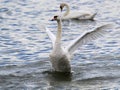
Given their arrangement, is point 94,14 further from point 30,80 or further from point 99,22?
point 30,80

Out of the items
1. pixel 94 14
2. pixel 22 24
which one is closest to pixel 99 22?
pixel 94 14

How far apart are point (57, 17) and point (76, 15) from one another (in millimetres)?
6353

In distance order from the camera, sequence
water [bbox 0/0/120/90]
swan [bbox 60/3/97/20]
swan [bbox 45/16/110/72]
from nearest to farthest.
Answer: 1. water [bbox 0/0/120/90]
2. swan [bbox 45/16/110/72]
3. swan [bbox 60/3/97/20]

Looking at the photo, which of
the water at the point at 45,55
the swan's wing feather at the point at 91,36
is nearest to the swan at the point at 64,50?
the swan's wing feather at the point at 91,36

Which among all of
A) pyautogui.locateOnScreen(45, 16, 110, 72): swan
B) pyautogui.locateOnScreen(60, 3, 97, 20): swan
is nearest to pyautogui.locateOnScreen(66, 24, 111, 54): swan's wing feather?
pyautogui.locateOnScreen(45, 16, 110, 72): swan

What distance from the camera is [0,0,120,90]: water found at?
13625mm

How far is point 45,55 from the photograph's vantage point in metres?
15.7

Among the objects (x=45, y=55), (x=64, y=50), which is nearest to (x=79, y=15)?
(x=45, y=55)

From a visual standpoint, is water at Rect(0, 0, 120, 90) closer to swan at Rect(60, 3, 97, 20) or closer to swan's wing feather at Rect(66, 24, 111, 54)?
swan at Rect(60, 3, 97, 20)

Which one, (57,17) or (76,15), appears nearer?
(57,17)

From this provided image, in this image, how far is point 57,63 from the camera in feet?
46.6

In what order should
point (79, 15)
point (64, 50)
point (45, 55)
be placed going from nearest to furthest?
point (64, 50)
point (45, 55)
point (79, 15)

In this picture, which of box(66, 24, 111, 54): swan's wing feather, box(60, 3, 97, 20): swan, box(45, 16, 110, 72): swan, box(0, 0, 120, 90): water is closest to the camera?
box(0, 0, 120, 90): water

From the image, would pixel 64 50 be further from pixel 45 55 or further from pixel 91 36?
pixel 45 55
